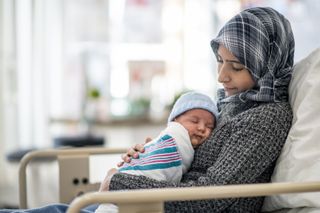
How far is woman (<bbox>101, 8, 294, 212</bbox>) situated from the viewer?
1.35m

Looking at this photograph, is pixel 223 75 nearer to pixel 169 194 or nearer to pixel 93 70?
pixel 169 194

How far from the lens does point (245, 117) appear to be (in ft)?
4.65

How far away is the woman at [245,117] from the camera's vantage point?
135 centimetres

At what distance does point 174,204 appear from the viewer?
1.35 m

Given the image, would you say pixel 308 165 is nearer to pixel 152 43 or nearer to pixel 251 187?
pixel 251 187

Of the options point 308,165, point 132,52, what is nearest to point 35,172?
point 132,52

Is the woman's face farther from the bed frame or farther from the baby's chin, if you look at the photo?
the bed frame

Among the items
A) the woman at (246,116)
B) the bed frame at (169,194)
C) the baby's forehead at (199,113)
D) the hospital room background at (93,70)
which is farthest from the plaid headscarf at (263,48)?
the hospital room background at (93,70)

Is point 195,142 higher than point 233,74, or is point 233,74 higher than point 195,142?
point 233,74

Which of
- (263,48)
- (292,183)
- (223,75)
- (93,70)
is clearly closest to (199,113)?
(223,75)

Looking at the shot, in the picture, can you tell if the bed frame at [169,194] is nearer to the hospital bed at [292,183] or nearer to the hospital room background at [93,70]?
the hospital bed at [292,183]

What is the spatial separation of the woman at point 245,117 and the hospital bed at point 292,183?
40 mm

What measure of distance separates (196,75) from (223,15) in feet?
2.03

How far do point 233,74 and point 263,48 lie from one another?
0.13m
